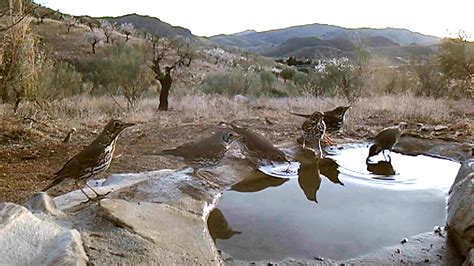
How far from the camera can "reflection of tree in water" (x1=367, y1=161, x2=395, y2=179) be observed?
7.69 metres

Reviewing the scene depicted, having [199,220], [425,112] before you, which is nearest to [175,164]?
[199,220]

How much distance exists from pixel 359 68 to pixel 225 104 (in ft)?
23.5

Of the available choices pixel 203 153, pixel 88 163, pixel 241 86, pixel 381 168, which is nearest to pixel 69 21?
pixel 241 86

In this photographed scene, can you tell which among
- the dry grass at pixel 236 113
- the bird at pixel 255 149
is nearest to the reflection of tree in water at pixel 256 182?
the bird at pixel 255 149

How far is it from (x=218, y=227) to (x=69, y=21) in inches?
2391

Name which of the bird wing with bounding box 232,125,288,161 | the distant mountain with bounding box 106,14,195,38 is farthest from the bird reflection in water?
the distant mountain with bounding box 106,14,195,38

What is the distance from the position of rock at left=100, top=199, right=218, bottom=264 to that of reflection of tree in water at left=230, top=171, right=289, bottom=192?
207cm

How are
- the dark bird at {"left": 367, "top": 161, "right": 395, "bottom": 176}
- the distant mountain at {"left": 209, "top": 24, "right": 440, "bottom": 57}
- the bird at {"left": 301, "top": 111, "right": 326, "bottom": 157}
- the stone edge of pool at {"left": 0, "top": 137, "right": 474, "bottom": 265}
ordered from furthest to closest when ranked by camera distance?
the distant mountain at {"left": 209, "top": 24, "right": 440, "bottom": 57}, the bird at {"left": 301, "top": 111, "right": 326, "bottom": 157}, the dark bird at {"left": 367, "top": 161, "right": 395, "bottom": 176}, the stone edge of pool at {"left": 0, "top": 137, "right": 474, "bottom": 265}

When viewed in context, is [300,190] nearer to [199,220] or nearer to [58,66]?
[199,220]

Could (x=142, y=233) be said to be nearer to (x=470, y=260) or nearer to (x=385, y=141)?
(x=470, y=260)

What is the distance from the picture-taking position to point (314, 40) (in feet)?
309

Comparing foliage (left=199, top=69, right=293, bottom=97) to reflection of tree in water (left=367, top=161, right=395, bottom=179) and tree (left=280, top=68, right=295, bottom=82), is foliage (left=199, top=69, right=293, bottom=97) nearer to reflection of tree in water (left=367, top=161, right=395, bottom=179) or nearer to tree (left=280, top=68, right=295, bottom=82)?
tree (left=280, top=68, right=295, bottom=82)

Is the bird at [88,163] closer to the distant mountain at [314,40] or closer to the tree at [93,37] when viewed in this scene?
the tree at [93,37]

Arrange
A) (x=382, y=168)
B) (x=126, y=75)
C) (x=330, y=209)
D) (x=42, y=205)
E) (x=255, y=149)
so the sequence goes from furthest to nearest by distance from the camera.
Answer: (x=126, y=75) → (x=382, y=168) → (x=255, y=149) → (x=330, y=209) → (x=42, y=205)
